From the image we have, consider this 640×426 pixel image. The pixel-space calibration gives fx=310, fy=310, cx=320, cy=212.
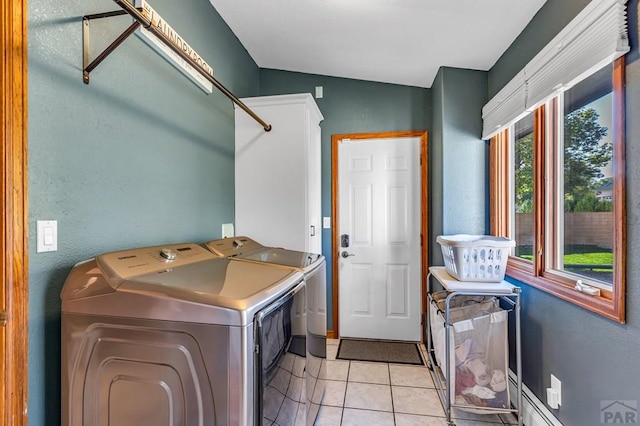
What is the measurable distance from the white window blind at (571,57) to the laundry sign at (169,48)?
5.44ft

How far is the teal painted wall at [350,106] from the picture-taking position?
117 inches

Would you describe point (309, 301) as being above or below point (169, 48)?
below

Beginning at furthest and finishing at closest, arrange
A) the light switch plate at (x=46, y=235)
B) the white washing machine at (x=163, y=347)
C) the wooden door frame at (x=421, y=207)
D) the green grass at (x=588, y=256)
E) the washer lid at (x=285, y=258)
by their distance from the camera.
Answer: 1. the wooden door frame at (x=421, y=207)
2. the washer lid at (x=285, y=258)
3. the green grass at (x=588, y=256)
4. the light switch plate at (x=46, y=235)
5. the white washing machine at (x=163, y=347)

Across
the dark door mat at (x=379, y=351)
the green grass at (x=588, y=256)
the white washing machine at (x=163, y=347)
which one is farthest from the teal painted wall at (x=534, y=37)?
the dark door mat at (x=379, y=351)

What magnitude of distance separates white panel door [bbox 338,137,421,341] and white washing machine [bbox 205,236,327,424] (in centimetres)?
110

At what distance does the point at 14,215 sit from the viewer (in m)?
0.95

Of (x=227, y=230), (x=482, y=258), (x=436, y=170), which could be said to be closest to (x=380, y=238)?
(x=436, y=170)

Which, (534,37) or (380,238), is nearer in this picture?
(534,37)

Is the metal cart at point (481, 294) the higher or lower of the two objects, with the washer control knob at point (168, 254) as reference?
lower

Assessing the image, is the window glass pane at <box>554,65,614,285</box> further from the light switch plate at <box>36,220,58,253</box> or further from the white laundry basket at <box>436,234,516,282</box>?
the light switch plate at <box>36,220,58,253</box>

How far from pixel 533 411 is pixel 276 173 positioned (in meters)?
2.18

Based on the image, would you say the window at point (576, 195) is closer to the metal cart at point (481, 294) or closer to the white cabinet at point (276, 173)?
the metal cart at point (481, 294)

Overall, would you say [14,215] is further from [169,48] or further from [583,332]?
[583,332]

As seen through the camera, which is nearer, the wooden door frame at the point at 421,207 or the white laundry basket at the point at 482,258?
the white laundry basket at the point at 482,258
